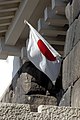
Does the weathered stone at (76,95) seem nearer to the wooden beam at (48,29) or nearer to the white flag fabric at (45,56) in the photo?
the white flag fabric at (45,56)

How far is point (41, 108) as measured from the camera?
2.38 metres

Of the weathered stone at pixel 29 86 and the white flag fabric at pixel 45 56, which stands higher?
the white flag fabric at pixel 45 56

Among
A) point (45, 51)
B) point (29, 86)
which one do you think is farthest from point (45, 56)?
point (29, 86)

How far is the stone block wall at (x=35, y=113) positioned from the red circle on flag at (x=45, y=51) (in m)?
1.96

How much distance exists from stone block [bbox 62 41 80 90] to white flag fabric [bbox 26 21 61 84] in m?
0.92

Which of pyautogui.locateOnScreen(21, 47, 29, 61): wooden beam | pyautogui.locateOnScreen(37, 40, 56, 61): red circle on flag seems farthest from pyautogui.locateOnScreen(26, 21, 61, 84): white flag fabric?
pyautogui.locateOnScreen(21, 47, 29, 61): wooden beam

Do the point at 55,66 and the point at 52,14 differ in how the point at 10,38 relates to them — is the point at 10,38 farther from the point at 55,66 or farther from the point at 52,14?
the point at 55,66

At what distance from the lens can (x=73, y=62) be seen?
315cm

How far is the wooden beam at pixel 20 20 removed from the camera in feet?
17.8

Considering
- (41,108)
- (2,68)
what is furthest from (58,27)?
(41,108)

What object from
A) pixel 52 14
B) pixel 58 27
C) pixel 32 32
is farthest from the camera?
pixel 58 27

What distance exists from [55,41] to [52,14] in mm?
830

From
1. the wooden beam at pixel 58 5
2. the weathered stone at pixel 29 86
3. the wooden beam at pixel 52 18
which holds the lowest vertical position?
the weathered stone at pixel 29 86

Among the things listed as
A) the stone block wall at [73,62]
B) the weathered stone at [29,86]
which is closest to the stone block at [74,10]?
the stone block wall at [73,62]
